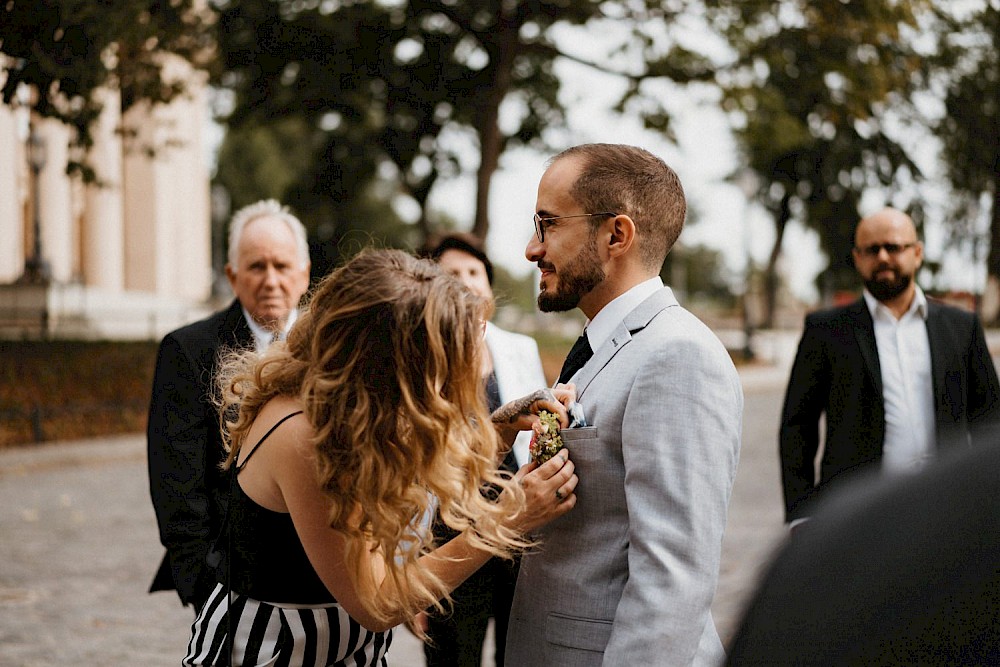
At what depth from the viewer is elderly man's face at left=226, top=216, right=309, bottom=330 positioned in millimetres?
4250

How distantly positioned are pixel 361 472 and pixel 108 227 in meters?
34.1

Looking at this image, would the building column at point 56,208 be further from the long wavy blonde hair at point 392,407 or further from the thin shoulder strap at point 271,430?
the long wavy blonde hair at point 392,407

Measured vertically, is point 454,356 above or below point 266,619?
above

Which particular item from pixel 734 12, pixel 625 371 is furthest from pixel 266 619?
pixel 734 12

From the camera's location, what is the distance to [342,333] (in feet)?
7.47

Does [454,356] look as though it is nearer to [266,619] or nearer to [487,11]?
[266,619]

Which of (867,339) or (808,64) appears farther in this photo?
(808,64)

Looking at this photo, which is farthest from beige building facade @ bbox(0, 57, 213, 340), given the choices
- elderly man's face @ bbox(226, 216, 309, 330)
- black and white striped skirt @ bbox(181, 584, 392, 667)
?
black and white striped skirt @ bbox(181, 584, 392, 667)

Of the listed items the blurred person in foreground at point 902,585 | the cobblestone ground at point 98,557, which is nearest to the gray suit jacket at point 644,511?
the cobblestone ground at point 98,557

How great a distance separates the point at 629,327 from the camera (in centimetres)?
248

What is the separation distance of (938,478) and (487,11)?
19412mm

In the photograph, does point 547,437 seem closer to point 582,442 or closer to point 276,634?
point 582,442

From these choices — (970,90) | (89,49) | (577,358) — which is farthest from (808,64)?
(577,358)

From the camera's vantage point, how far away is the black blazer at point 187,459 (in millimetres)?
3525
